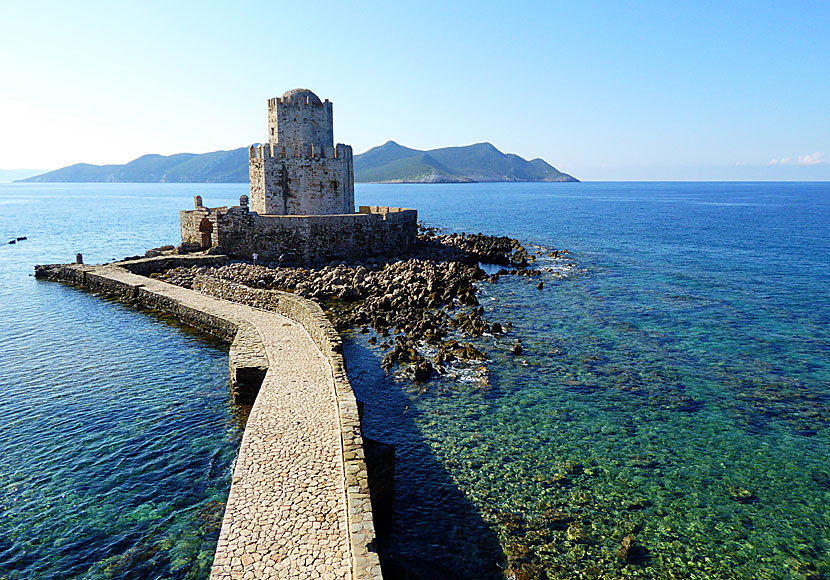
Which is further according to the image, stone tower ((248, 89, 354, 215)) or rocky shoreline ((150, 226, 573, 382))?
stone tower ((248, 89, 354, 215))

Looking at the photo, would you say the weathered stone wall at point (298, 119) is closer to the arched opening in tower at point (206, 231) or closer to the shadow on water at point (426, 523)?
the arched opening in tower at point (206, 231)

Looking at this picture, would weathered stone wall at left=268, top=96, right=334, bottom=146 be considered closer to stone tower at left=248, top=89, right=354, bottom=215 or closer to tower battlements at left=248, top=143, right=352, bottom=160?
stone tower at left=248, top=89, right=354, bottom=215

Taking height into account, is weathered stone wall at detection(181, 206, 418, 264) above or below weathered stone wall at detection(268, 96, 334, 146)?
below

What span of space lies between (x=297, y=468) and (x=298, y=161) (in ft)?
93.5

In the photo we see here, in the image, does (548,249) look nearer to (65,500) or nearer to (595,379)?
(595,379)

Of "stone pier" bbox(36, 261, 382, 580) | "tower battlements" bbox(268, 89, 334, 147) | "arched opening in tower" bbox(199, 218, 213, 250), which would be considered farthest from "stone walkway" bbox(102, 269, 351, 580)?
"arched opening in tower" bbox(199, 218, 213, 250)

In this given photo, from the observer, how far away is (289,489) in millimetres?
8992

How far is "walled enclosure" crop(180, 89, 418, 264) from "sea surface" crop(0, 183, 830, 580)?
1002cm

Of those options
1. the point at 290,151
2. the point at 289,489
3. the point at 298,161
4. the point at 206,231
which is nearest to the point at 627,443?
the point at 289,489

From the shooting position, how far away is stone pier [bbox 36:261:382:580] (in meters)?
7.32

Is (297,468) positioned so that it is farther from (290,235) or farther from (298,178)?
(298,178)

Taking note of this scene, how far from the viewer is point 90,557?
9000 millimetres

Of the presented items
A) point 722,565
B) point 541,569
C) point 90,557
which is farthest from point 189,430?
point 722,565

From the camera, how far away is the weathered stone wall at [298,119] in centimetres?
3447
